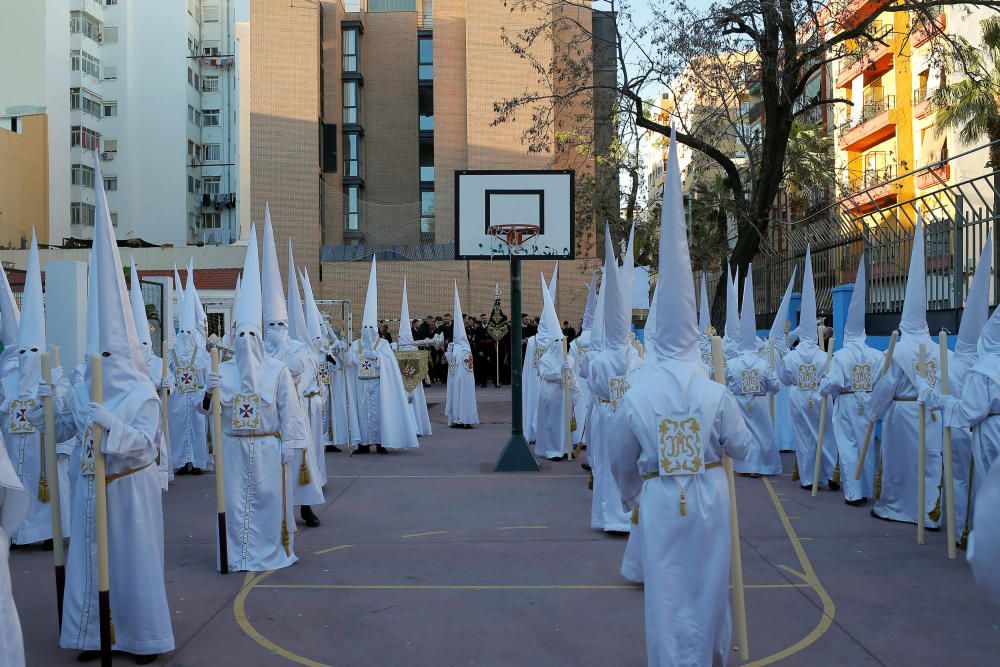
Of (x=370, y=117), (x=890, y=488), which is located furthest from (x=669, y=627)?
(x=370, y=117)

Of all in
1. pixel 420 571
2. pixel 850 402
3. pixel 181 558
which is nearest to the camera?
pixel 420 571

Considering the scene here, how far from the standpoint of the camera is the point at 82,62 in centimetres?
5172

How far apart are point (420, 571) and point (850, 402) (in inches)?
212

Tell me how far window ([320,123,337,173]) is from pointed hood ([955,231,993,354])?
1411 inches

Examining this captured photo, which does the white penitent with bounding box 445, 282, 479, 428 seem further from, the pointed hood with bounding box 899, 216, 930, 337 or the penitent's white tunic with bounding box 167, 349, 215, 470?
the pointed hood with bounding box 899, 216, 930, 337

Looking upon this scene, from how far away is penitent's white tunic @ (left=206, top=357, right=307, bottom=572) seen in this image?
801cm

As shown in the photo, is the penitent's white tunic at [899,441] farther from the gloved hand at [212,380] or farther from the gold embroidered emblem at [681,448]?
the gloved hand at [212,380]

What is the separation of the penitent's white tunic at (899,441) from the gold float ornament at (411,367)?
8387 mm

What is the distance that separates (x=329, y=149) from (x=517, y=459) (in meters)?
31.1

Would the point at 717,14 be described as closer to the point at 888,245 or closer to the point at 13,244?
the point at 888,245

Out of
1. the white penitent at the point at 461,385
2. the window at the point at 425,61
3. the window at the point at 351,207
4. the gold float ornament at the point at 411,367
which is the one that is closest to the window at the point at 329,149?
the window at the point at 351,207

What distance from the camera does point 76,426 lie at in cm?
627

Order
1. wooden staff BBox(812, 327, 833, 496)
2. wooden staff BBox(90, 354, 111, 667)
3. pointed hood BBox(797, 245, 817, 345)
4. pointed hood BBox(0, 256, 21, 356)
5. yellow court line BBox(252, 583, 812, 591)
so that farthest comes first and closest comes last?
pointed hood BBox(797, 245, 817, 345)
wooden staff BBox(812, 327, 833, 496)
pointed hood BBox(0, 256, 21, 356)
yellow court line BBox(252, 583, 812, 591)
wooden staff BBox(90, 354, 111, 667)

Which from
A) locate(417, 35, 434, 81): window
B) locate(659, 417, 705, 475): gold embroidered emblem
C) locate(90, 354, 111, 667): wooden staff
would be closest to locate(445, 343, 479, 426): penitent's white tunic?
locate(90, 354, 111, 667): wooden staff
